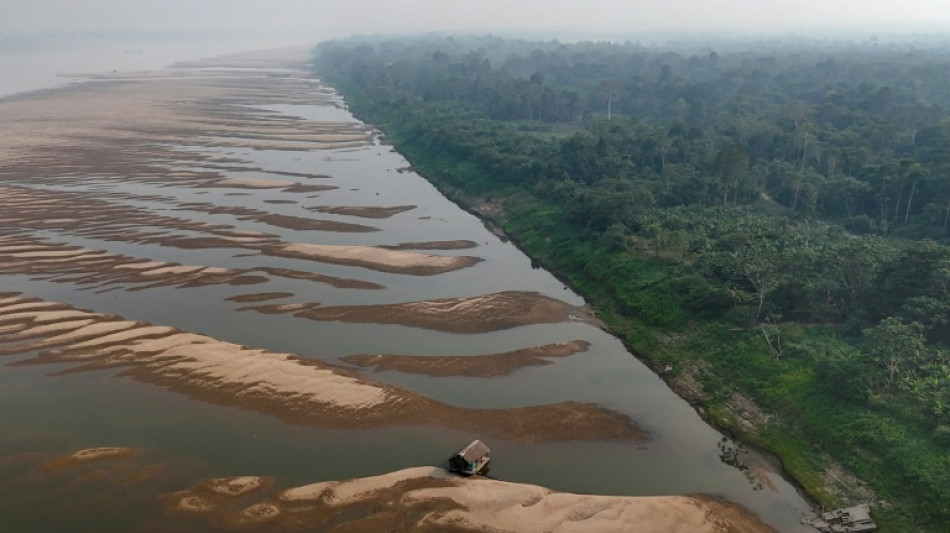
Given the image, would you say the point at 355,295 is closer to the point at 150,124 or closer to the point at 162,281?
the point at 162,281

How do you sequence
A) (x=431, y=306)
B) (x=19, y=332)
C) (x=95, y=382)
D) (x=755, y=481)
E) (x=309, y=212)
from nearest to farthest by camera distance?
(x=755, y=481), (x=95, y=382), (x=19, y=332), (x=431, y=306), (x=309, y=212)

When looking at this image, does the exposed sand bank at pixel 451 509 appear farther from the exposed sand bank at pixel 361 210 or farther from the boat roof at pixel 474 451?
the exposed sand bank at pixel 361 210

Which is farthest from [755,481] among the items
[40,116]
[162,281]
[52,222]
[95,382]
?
[40,116]

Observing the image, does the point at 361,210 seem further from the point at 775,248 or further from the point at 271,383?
the point at 775,248

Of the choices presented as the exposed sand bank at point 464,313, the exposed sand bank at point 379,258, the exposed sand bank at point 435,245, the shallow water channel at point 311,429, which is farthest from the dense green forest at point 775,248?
the exposed sand bank at point 379,258

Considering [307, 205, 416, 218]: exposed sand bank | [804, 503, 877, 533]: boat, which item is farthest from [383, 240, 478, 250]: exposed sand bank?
[804, 503, 877, 533]: boat
